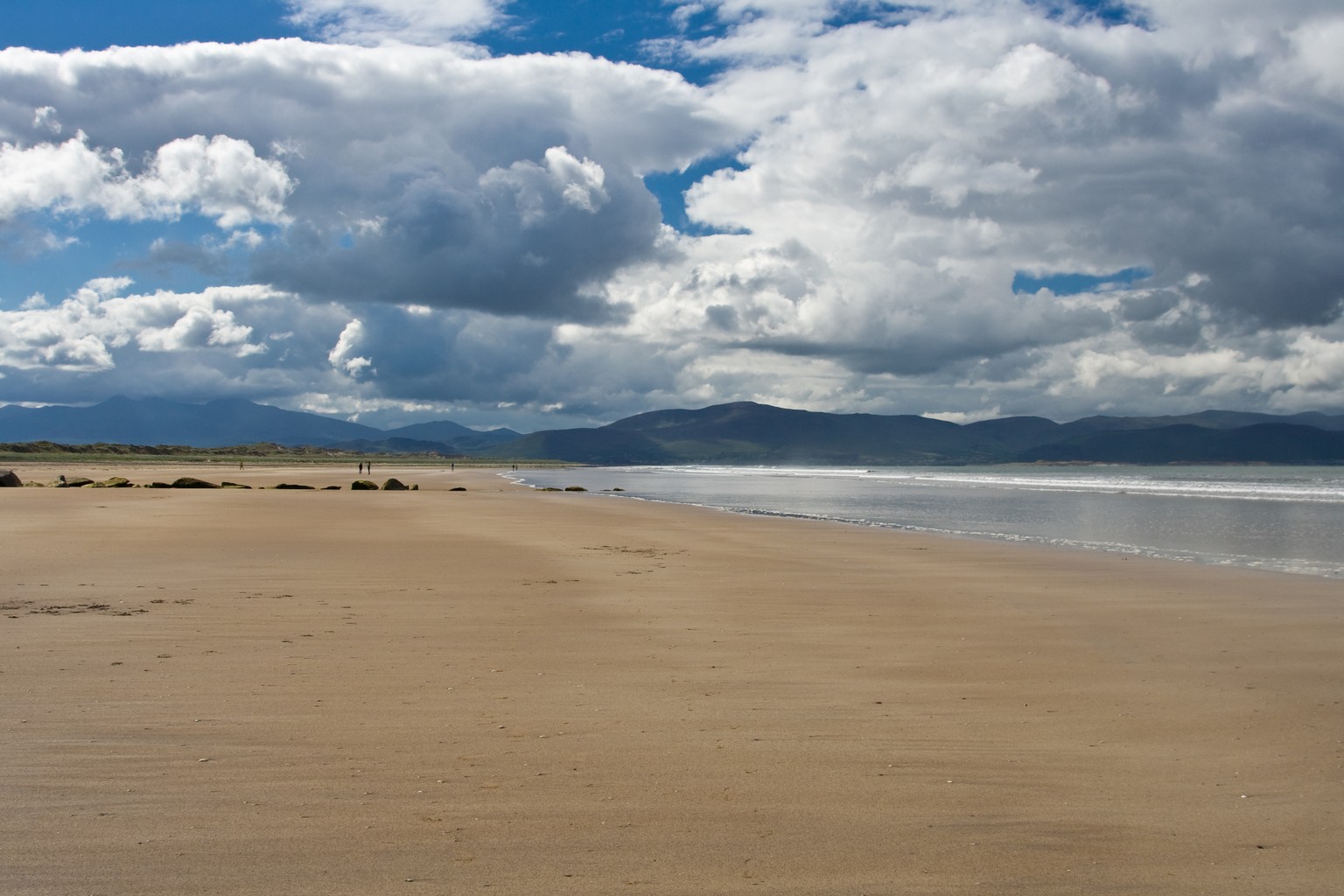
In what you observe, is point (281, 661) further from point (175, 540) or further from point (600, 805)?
point (175, 540)

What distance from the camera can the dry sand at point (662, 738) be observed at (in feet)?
13.5

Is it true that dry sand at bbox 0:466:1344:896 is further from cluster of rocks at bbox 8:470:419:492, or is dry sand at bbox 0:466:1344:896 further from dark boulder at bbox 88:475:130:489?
cluster of rocks at bbox 8:470:419:492

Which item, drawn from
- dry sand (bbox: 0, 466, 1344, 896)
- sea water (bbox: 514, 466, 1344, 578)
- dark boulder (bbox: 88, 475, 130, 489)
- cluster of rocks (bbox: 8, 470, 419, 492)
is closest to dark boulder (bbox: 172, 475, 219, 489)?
cluster of rocks (bbox: 8, 470, 419, 492)

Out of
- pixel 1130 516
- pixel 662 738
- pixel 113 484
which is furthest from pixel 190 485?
pixel 662 738

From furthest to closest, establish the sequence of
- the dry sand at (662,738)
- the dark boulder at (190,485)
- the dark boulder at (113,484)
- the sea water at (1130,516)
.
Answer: the dark boulder at (190,485), the dark boulder at (113,484), the sea water at (1130,516), the dry sand at (662,738)

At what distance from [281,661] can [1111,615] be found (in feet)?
30.5

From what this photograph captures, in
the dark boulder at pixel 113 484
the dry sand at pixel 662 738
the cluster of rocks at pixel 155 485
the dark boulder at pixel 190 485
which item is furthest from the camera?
the dark boulder at pixel 190 485

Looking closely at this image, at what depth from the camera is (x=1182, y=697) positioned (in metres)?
7.05

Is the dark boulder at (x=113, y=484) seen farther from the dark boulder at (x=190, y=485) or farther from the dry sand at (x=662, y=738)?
the dry sand at (x=662, y=738)

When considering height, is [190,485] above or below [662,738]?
above

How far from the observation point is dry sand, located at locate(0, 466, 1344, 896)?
4.11 m

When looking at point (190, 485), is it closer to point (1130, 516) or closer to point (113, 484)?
point (113, 484)

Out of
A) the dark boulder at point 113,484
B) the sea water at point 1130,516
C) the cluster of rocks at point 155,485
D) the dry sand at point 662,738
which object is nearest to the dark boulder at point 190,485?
the cluster of rocks at point 155,485

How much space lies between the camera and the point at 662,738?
5.81 meters
